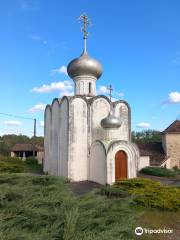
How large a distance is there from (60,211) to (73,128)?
452 inches

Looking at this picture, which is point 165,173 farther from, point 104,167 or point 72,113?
point 72,113

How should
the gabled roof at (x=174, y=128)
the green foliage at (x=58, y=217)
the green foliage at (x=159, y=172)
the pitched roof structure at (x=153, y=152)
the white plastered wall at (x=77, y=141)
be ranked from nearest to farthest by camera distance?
the green foliage at (x=58, y=217) → the white plastered wall at (x=77, y=141) → the green foliage at (x=159, y=172) → the pitched roof structure at (x=153, y=152) → the gabled roof at (x=174, y=128)

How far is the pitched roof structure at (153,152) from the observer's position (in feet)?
89.3

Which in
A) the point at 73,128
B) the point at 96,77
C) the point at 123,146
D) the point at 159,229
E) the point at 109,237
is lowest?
the point at 159,229

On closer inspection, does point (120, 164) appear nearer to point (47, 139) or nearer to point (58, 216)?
point (47, 139)

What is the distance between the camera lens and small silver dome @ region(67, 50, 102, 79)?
17.8 m

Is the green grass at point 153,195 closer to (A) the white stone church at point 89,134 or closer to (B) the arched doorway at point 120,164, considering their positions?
(A) the white stone church at point 89,134

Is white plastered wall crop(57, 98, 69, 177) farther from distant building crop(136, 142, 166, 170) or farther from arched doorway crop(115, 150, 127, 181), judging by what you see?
distant building crop(136, 142, 166, 170)

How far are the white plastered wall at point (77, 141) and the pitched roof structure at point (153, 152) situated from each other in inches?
474

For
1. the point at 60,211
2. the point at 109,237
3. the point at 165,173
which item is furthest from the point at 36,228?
the point at 165,173

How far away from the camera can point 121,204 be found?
5.60 meters

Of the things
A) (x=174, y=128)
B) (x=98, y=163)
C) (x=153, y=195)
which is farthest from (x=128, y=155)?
(x=174, y=128)

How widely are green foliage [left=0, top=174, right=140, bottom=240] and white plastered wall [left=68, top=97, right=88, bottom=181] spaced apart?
10004 millimetres

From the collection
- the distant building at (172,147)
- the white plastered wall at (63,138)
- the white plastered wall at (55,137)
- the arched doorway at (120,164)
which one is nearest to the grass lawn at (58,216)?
the arched doorway at (120,164)
